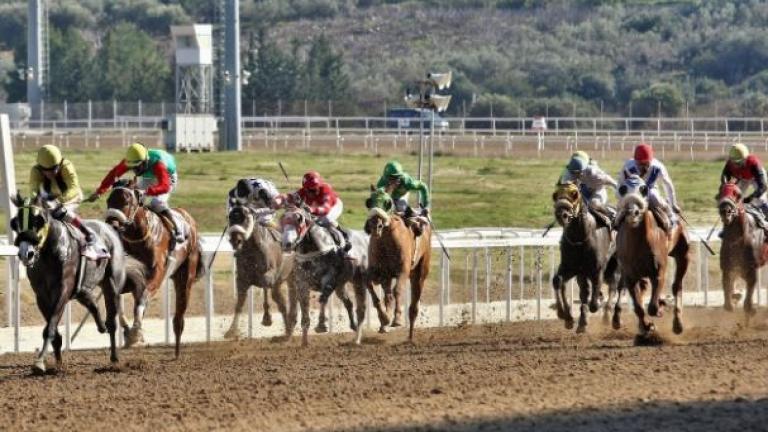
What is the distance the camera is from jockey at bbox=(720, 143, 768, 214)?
16.5 meters

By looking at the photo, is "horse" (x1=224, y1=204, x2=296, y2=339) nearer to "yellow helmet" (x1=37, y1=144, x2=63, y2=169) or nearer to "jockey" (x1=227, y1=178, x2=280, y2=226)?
"jockey" (x1=227, y1=178, x2=280, y2=226)

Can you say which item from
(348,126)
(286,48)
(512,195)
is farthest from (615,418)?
(286,48)

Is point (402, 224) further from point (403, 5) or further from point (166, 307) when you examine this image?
point (403, 5)

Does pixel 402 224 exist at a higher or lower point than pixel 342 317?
higher

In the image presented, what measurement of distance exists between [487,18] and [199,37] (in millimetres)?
50514

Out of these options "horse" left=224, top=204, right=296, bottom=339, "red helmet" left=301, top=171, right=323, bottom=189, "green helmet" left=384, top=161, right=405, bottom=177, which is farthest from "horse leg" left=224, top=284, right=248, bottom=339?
"green helmet" left=384, top=161, right=405, bottom=177

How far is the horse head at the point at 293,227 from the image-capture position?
15.5 metres

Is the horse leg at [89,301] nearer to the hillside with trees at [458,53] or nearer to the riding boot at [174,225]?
the riding boot at [174,225]

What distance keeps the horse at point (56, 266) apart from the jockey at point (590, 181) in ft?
15.3

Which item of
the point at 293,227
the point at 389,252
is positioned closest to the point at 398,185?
the point at 389,252

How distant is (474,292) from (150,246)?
5.16 meters

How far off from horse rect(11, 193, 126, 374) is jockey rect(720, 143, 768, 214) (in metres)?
6.32

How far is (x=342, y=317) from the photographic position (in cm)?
1838

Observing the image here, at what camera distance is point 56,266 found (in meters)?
12.4
